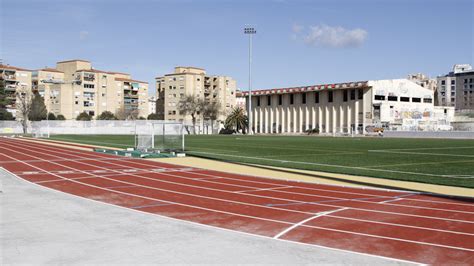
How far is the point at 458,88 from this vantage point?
154375mm

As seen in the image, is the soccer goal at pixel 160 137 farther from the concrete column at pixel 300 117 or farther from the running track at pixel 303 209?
the concrete column at pixel 300 117

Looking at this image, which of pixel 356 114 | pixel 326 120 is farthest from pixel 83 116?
pixel 356 114

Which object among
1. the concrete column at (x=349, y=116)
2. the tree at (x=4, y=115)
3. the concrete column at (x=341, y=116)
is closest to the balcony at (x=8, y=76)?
the tree at (x=4, y=115)

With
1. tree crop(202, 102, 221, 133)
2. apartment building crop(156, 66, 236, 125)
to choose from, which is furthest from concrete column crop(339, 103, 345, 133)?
apartment building crop(156, 66, 236, 125)

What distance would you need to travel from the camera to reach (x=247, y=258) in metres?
5.94

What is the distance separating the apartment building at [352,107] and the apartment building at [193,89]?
3324cm

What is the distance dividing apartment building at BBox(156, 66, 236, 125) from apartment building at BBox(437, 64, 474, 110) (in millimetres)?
69228

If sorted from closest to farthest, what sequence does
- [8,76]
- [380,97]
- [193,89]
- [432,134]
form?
[432,134] → [380,97] → [8,76] → [193,89]

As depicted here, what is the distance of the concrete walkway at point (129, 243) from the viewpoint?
584cm

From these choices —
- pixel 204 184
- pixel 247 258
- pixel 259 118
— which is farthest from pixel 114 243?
pixel 259 118

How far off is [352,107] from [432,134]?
64.4ft

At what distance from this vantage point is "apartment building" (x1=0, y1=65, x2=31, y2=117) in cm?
10875

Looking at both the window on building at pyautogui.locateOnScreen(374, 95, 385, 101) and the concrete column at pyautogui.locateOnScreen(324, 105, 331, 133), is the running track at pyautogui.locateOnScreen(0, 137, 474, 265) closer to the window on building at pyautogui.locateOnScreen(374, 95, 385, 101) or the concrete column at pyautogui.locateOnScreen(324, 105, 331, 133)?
the window on building at pyautogui.locateOnScreen(374, 95, 385, 101)

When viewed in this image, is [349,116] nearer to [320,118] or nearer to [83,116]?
[320,118]
